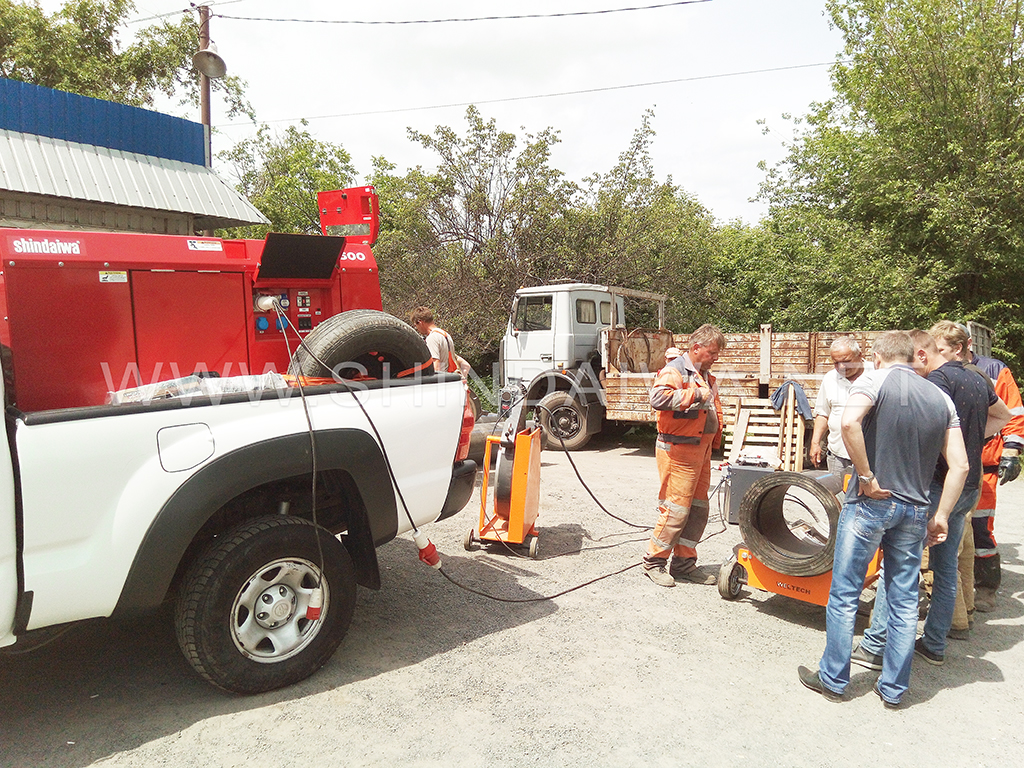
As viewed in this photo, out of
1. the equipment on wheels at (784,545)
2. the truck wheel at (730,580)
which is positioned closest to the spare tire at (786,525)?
the equipment on wheels at (784,545)

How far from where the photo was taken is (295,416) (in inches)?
124

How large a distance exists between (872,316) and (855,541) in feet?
34.6

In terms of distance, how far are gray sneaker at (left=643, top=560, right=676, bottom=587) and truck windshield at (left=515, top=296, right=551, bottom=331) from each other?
6.28 m

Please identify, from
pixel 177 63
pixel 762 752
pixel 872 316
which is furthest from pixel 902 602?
pixel 177 63

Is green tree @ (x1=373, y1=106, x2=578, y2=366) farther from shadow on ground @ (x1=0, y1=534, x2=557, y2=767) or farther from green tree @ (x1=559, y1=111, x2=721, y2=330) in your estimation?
shadow on ground @ (x1=0, y1=534, x2=557, y2=767)

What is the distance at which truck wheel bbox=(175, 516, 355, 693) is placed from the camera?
9.61 ft

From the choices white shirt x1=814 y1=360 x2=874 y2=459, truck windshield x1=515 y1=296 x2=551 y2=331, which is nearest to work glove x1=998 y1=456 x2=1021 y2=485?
white shirt x1=814 y1=360 x2=874 y2=459

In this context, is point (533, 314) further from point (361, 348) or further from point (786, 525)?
Answer: point (361, 348)

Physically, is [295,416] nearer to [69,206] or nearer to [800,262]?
[69,206]

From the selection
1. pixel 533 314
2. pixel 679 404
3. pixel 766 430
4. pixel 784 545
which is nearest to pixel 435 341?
pixel 533 314

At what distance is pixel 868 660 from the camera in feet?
11.7

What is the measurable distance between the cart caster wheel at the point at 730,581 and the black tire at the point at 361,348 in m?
2.37

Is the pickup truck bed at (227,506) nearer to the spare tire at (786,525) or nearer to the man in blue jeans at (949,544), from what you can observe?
the spare tire at (786,525)

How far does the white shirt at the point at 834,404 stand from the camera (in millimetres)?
4902
